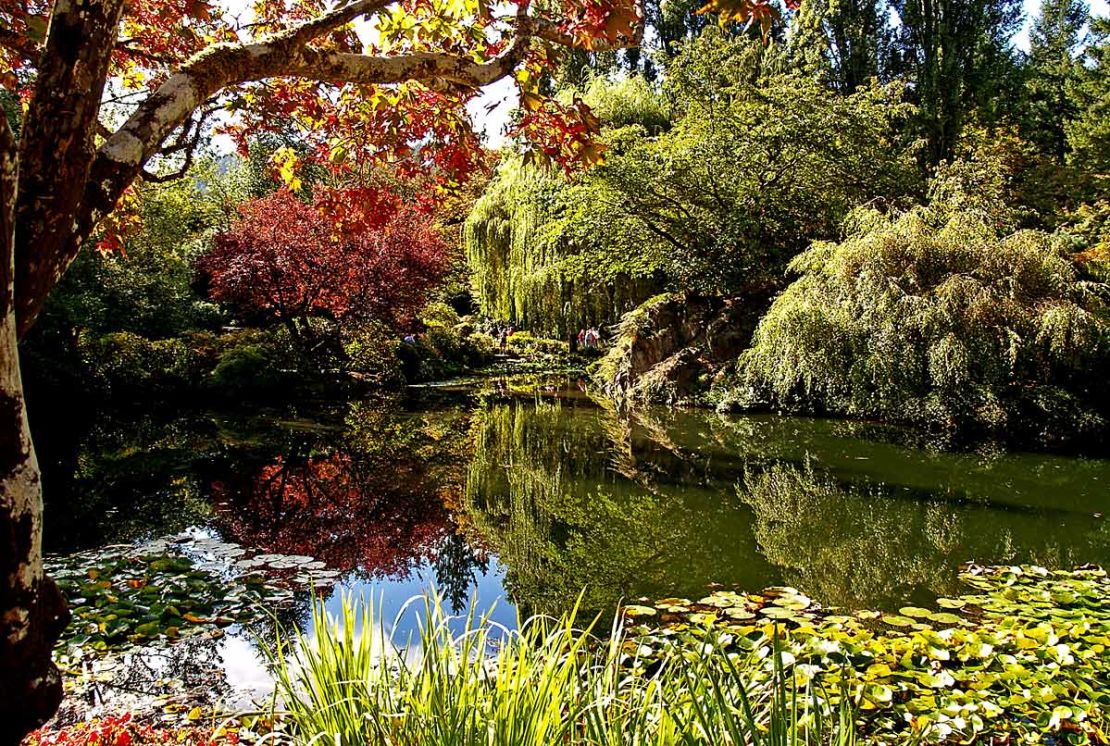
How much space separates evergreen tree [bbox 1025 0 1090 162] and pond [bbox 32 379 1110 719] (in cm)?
1290

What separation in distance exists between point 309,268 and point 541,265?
4288 millimetres

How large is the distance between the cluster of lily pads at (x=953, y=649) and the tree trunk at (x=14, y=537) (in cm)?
135

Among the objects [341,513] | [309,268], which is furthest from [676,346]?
[341,513]

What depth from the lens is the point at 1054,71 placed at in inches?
729

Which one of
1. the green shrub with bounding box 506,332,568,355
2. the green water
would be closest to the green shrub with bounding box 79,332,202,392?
the green water

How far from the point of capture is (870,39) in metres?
16.0

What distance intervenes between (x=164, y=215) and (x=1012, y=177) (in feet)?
50.3

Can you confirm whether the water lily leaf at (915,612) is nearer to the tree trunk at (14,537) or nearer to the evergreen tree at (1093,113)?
the tree trunk at (14,537)

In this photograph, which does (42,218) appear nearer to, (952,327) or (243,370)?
(952,327)

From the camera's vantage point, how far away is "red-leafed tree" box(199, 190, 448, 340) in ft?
39.9

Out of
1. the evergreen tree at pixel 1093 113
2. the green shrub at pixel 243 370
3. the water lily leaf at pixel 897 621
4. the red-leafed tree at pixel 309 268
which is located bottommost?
the water lily leaf at pixel 897 621

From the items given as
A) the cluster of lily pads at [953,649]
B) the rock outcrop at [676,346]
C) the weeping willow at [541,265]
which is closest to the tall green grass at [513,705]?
the cluster of lily pads at [953,649]

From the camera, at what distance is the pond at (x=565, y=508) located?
426 centimetres

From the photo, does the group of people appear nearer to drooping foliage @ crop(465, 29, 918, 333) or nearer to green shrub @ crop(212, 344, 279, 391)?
drooping foliage @ crop(465, 29, 918, 333)
